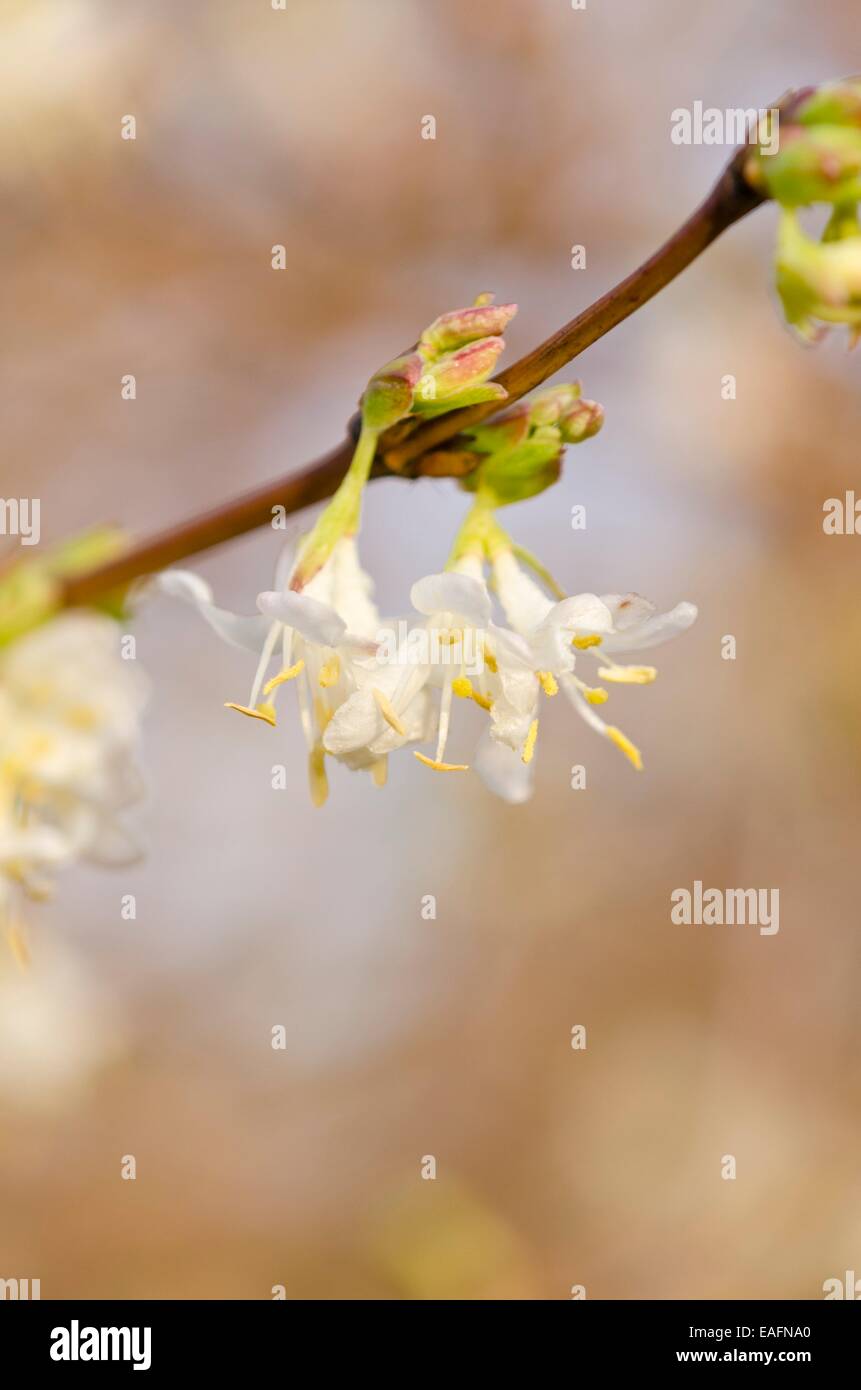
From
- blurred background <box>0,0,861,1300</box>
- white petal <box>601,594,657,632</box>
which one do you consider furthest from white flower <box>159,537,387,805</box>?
blurred background <box>0,0,861,1300</box>

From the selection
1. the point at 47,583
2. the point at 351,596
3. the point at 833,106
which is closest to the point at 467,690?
the point at 351,596

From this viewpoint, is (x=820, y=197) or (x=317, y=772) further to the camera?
(x=317, y=772)

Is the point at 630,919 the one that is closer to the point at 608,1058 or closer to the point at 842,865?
the point at 608,1058

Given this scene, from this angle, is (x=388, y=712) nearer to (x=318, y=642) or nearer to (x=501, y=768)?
(x=318, y=642)

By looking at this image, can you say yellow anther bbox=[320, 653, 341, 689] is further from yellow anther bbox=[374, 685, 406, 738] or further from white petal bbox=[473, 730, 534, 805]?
white petal bbox=[473, 730, 534, 805]

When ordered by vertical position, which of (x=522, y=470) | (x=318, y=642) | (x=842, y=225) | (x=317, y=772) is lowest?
(x=317, y=772)
